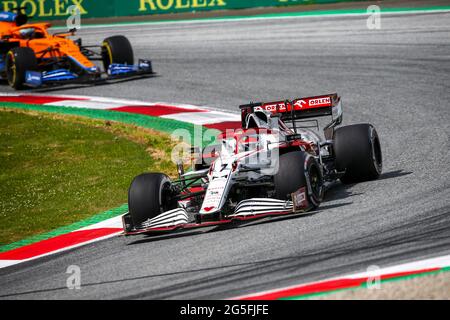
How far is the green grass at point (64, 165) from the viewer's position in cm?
1126

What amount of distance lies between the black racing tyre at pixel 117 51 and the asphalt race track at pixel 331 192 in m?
0.57

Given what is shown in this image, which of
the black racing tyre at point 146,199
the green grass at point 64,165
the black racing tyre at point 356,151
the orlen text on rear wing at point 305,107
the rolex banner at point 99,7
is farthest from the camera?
the rolex banner at point 99,7

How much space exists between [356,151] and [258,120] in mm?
1159

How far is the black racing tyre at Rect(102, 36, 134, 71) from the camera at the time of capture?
64.1 feet

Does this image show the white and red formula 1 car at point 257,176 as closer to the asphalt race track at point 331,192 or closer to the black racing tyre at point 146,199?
the black racing tyre at point 146,199

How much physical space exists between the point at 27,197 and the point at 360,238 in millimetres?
5468

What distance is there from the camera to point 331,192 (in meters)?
10.3

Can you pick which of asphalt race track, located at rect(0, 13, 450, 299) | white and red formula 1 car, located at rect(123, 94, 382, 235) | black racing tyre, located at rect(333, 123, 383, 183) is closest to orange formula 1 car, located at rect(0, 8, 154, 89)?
asphalt race track, located at rect(0, 13, 450, 299)

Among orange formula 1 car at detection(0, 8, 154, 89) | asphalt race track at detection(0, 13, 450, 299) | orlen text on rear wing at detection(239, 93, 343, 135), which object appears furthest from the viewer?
orange formula 1 car at detection(0, 8, 154, 89)

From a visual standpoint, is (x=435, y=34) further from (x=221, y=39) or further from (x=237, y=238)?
(x=237, y=238)

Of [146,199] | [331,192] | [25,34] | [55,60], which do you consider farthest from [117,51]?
[146,199]

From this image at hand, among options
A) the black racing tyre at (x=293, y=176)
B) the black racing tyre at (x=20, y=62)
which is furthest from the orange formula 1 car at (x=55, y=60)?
the black racing tyre at (x=293, y=176)

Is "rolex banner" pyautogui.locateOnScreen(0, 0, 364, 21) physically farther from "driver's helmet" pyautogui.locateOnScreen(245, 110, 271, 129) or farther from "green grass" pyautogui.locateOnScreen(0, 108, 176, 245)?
"driver's helmet" pyautogui.locateOnScreen(245, 110, 271, 129)

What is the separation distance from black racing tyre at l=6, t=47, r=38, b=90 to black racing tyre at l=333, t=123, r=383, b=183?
10267 mm
